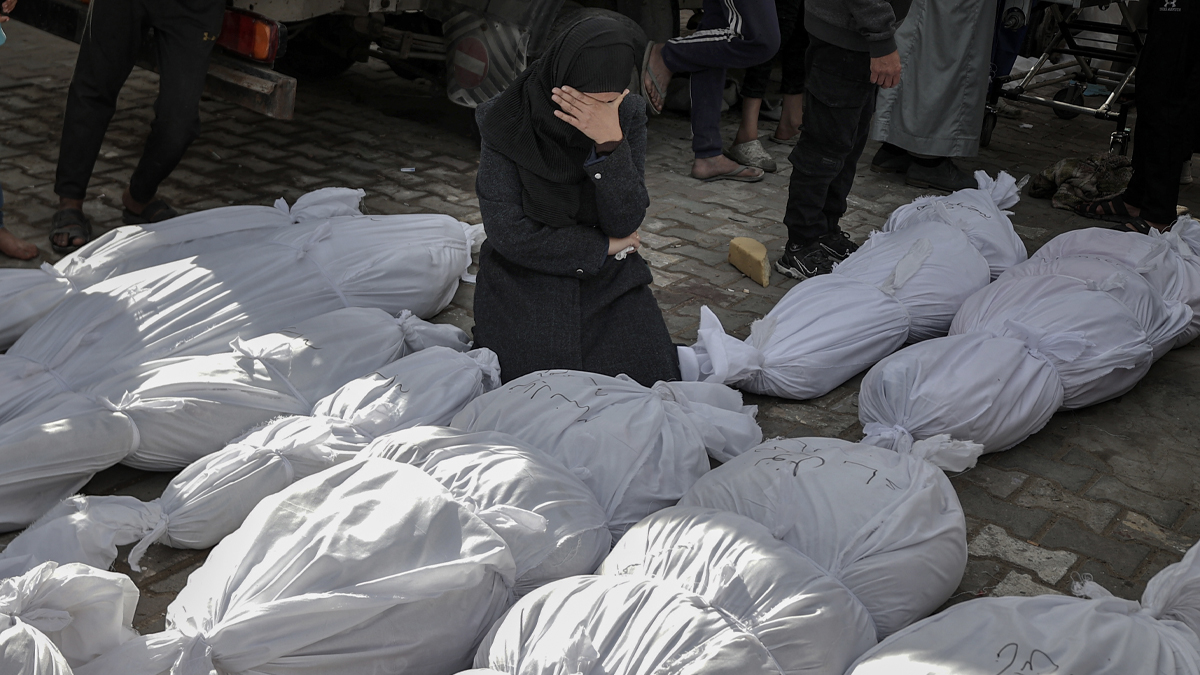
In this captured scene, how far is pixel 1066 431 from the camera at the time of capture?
114 inches

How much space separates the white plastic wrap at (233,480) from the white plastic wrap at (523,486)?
20cm

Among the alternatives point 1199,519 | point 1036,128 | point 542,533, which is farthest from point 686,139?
point 542,533

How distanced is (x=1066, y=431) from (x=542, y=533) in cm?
178

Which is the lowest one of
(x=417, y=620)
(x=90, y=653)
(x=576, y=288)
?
(x=90, y=653)

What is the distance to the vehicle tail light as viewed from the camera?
3797 mm

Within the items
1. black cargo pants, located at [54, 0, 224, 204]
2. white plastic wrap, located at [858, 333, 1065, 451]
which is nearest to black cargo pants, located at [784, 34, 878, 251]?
white plastic wrap, located at [858, 333, 1065, 451]

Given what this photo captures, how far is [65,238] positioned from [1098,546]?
11.4ft

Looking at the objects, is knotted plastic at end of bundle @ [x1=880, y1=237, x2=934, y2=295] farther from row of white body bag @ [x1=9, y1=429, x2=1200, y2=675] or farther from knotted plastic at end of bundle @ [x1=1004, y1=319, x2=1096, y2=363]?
row of white body bag @ [x1=9, y1=429, x2=1200, y2=675]

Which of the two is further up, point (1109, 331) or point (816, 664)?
point (1109, 331)

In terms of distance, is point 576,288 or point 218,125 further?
point 218,125

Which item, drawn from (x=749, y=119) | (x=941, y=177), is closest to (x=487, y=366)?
(x=749, y=119)

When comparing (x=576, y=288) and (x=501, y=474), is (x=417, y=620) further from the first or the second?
(x=576, y=288)

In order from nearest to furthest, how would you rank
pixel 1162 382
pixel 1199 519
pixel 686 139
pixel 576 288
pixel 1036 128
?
pixel 1199 519
pixel 576 288
pixel 1162 382
pixel 686 139
pixel 1036 128

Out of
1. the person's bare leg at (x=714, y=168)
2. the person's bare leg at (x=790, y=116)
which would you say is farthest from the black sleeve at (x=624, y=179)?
the person's bare leg at (x=790, y=116)
